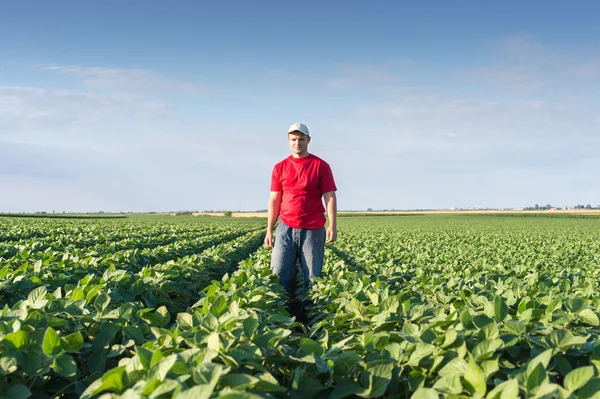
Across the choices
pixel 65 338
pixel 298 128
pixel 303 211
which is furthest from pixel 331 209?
pixel 65 338

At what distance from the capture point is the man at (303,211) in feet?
19.6

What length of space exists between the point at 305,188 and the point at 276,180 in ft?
1.67

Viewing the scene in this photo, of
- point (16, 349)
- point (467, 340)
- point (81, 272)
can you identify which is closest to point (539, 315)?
point (467, 340)

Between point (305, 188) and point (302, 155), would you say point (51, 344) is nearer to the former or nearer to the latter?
point (305, 188)

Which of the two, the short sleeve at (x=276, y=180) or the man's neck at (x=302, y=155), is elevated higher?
the man's neck at (x=302, y=155)

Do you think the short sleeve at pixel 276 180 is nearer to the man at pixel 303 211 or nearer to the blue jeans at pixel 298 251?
the man at pixel 303 211

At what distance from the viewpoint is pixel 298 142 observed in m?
5.79

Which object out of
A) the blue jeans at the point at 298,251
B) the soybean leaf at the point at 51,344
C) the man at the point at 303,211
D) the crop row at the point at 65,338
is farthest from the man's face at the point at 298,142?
the soybean leaf at the point at 51,344

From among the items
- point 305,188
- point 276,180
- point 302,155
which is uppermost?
point 302,155

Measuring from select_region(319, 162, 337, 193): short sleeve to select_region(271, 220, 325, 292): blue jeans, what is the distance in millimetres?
562

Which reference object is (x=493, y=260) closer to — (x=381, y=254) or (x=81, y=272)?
(x=381, y=254)

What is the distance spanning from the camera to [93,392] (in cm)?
186

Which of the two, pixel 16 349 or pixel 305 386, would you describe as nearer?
pixel 305 386

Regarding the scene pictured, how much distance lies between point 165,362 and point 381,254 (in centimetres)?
956
